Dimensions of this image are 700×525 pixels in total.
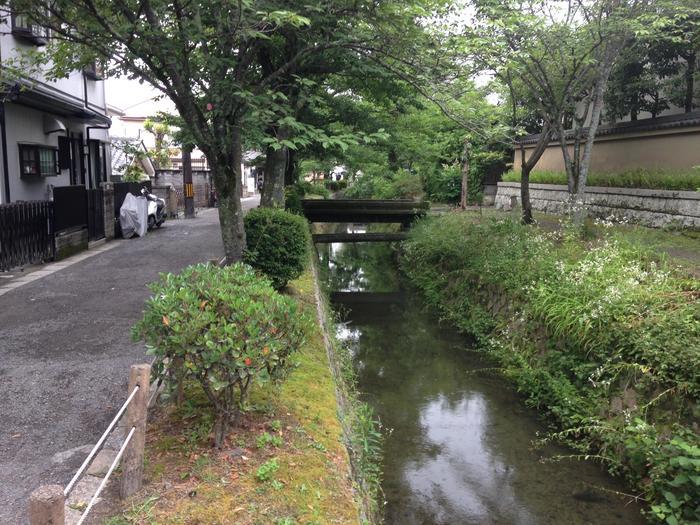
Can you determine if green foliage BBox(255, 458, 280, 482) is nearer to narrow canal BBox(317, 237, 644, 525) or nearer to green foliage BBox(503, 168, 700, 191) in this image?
narrow canal BBox(317, 237, 644, 525)

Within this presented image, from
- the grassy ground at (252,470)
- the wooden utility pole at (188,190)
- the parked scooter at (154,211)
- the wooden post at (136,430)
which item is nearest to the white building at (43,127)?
the parked scooter at (154,211)

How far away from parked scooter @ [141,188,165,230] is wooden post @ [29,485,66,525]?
16.6 metres

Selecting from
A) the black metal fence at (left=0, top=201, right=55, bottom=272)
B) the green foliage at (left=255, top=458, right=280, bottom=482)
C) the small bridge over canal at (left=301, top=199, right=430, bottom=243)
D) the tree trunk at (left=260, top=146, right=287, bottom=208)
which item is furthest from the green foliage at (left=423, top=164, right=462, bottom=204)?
the green foliage at (left=255, top=458, right=280, bottom=482)

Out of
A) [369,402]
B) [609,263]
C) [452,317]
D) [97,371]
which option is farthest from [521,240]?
[97,371]

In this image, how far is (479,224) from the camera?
17328mm

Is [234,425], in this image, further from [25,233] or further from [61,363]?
[25,233]

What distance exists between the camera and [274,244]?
8.82m

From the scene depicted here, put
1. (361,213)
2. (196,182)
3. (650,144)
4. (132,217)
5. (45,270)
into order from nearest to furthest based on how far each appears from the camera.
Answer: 1. (45,270)
2. (132,217)
3. (650,144)
4. (361,213)
5. (196,182)

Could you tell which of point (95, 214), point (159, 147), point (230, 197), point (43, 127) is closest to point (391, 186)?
point (159, 147)

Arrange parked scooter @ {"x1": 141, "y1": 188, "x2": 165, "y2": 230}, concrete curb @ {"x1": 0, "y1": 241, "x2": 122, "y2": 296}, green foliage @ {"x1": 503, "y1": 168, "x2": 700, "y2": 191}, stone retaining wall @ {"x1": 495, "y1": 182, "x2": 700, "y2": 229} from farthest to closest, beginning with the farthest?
parked scooter @ {"x1": 141, "y1": 188, "x2": 165, "y2": 230}
green foliage @ {"x1": 503, "y1": 168, "x2": 700, "y2": 191}
stone retaining wall @ {"x1": 495, "y1": 182, "x2": 700, "y2": 229}
concrete curb @ {"x1": 0, "y1": 241, "x2": 122, "y2": 296}

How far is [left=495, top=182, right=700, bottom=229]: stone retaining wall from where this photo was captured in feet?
47.9

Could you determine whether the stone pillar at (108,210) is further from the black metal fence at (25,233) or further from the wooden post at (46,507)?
the wooden post at (46,507)

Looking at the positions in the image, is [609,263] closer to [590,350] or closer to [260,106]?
[590,350]

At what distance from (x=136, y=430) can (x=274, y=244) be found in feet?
17.5
